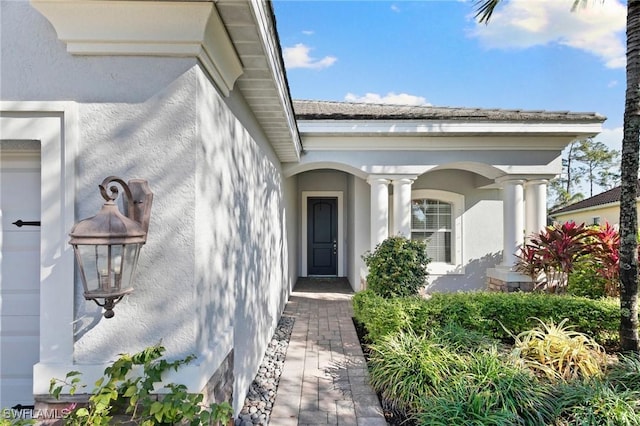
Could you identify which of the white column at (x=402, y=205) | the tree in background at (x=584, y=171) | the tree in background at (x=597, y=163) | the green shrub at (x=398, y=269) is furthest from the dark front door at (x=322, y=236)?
the tree in background at (x=597, y=163)

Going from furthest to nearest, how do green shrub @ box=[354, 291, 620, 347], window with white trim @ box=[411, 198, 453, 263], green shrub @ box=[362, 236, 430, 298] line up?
window with white trim @ box=[411, 198, 453, 263] → green shrub @ box=[362, 236, 430, 298] → green shrub @ box=[354, 291, 620, 347]

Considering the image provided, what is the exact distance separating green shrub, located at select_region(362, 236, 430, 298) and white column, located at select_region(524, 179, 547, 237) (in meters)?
3.62

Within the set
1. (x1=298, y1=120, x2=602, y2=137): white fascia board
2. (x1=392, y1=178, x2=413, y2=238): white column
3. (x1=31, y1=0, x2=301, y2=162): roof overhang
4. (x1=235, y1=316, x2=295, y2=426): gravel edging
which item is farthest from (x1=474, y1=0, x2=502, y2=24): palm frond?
(x1=235, y1=316, x2=295, y2=426): gravel edging

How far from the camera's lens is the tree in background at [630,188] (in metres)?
3.73

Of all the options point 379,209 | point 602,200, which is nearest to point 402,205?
point 379,209

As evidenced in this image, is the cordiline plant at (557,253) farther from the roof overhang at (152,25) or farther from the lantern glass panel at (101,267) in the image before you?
the lantern glass panel at (101,267)

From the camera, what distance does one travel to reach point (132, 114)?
6.28ft

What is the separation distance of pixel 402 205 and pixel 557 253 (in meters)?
3.05

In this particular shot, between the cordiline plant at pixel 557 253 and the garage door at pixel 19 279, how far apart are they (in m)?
7.59

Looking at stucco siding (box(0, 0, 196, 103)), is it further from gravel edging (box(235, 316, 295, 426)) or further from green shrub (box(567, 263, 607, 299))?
green shrub (box(567, 263, 607, 299))

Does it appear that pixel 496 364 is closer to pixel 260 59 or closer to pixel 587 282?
pixel 260 59

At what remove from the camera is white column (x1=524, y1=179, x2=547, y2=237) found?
7000 millimetres

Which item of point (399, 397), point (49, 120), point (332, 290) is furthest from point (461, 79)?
point (49, 120)

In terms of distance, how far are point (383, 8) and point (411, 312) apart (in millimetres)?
6977
